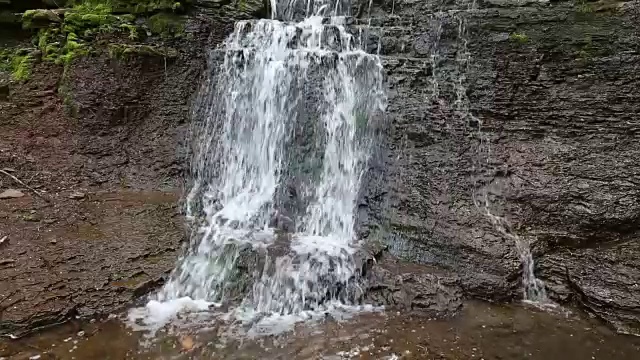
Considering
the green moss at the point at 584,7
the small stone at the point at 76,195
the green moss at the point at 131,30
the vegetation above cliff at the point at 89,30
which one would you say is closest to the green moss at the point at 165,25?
the vegetation above cliff at the point at 89,30

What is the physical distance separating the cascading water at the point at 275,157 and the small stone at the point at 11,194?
2.28m

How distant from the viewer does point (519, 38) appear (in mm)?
7004

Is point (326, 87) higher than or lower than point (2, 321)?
higher

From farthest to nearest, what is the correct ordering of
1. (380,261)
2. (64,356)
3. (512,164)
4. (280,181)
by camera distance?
(280,181), (512,164), (380,261), (64,356)

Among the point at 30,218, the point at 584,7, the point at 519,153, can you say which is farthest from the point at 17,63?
the point at 584,7

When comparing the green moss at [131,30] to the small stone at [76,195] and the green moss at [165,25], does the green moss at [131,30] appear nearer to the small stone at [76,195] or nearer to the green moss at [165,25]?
the green moss at [165,25]

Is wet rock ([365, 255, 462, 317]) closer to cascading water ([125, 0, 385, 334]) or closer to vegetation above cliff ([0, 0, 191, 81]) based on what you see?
cascading water ([125, 0, 385, 334])

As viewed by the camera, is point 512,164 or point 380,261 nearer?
point 380,261

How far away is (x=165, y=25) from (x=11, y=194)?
12.7 ft

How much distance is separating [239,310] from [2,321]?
2.29 meters

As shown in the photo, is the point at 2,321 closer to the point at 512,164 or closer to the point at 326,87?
the point at 326,87

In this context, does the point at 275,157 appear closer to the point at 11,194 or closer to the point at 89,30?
the point at 11,194

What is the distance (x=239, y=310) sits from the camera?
5.11 metres

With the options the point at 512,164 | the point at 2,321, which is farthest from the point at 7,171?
the point at 512,164
